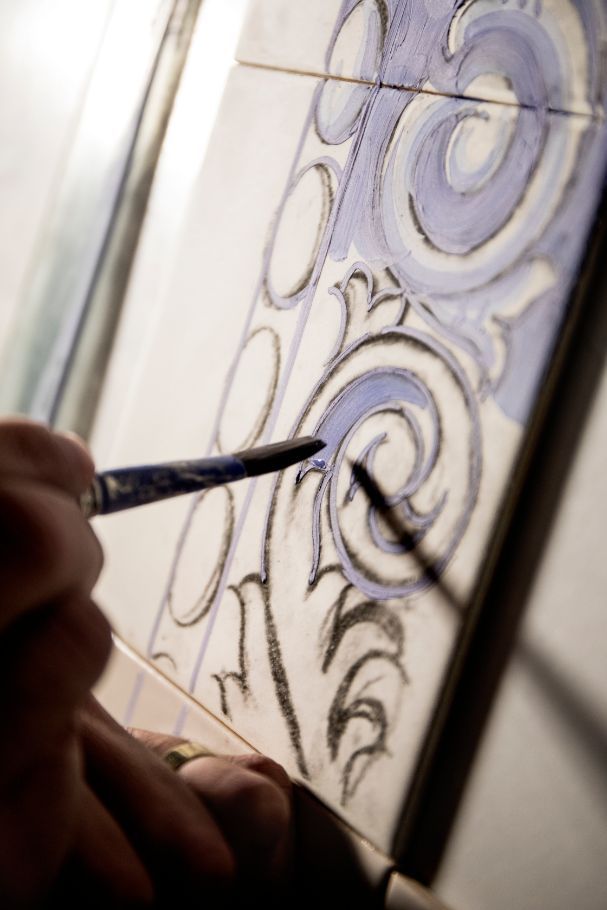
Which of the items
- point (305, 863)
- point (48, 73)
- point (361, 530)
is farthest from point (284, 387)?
point (48, 73)

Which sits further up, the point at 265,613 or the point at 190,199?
the point at 190,199

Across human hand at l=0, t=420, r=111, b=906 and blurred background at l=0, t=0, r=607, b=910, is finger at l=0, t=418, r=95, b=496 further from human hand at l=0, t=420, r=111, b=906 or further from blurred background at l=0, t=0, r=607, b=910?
blurred background at l=0, t=0, r=607, b=910

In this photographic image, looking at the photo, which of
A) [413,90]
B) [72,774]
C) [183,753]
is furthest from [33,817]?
[413,90]

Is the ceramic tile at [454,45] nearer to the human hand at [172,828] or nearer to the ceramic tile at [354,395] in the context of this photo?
the ceramic tile at [354,395]

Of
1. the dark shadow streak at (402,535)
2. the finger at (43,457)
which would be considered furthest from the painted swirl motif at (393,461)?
the finger at (43,457)

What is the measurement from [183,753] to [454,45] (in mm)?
293

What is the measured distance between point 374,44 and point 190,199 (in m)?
0.14

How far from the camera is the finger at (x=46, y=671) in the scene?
0.19 metres

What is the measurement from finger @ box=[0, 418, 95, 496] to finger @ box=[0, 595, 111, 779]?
0.03 meters

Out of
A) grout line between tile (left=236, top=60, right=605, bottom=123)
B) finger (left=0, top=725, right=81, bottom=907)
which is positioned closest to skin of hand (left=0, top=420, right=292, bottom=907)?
finger (left=0, top=725, right=81, bottom=907)

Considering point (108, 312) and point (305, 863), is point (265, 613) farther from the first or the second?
point (108, 312)

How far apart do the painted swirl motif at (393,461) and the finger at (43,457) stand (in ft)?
0.35

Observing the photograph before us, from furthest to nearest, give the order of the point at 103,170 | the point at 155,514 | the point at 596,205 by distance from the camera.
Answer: the point at 103,170 < the point at 155,514 < the point at 596,205

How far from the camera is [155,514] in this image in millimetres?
387
